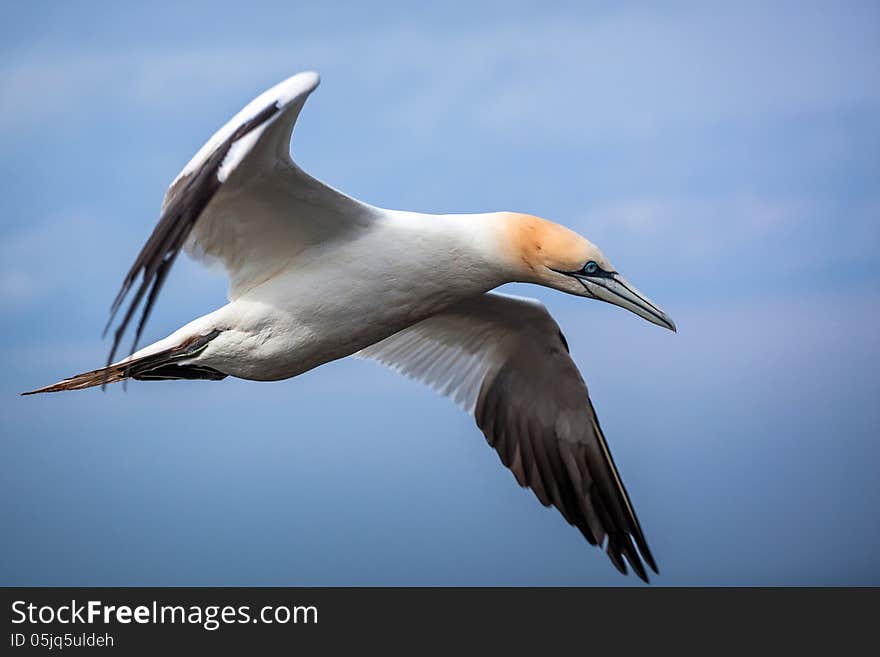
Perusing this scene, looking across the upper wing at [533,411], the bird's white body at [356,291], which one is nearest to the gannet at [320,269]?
the bird's white body at [356,291]

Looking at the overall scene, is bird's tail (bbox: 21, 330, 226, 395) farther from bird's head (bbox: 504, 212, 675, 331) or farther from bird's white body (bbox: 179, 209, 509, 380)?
bird's head (bbox: 504, 212, 675, 331)

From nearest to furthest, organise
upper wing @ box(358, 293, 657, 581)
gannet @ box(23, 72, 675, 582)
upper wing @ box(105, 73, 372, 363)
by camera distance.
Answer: upper wing @ box(105, 73, 372, 363)
gannet @ box(23, 72, 675, 582)
upper wing @ box(358, 293, 657, 581)

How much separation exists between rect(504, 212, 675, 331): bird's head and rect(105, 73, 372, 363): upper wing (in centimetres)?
89

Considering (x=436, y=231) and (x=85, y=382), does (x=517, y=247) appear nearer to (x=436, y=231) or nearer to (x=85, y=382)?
(x=436, y=231)

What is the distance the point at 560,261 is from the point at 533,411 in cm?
238

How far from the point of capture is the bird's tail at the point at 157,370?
25.6 ft

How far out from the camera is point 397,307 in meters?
7.65

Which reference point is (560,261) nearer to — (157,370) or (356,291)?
(356,291)

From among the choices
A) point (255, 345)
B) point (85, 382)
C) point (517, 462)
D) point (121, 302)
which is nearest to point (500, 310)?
point (517, 462)

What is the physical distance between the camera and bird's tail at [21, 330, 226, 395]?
7.80 metres

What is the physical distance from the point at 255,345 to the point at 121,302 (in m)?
1.62

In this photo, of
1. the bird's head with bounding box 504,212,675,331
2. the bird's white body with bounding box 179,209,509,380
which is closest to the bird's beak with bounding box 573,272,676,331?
the bird's head with bounding box 504,212,675,331

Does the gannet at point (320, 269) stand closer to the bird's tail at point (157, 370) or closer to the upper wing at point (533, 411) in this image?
the bird's tail at point (157, 370)

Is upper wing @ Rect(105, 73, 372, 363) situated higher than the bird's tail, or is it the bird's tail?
upper wing @ Rect(105, 73, 372, 363)
